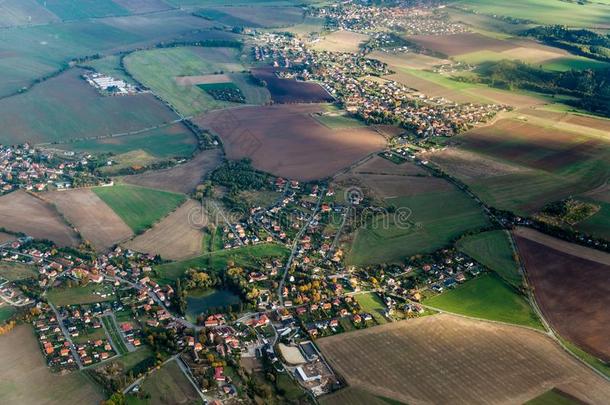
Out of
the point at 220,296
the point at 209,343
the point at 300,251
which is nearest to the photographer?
the point at 209,343

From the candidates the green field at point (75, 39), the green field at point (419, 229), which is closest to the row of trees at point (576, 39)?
the green field at point (75, 39)

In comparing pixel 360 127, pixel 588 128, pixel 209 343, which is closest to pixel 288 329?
pixel 209 343

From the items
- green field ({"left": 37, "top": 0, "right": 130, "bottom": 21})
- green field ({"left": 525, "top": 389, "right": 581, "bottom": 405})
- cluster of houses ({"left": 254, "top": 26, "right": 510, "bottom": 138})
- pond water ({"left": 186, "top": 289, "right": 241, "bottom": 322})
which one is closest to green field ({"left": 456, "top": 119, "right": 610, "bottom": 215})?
cluster of houses ({"left": 254, "top": 26, "right": 510, "bottom": 138})

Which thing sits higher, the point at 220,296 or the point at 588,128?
the point at 588,128

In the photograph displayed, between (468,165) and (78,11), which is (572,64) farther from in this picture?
(78,11)

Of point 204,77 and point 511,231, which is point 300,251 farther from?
point 204,77

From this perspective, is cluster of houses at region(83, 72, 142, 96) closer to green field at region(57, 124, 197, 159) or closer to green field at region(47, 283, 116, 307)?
green field at region(57, 124, 197, 159)
